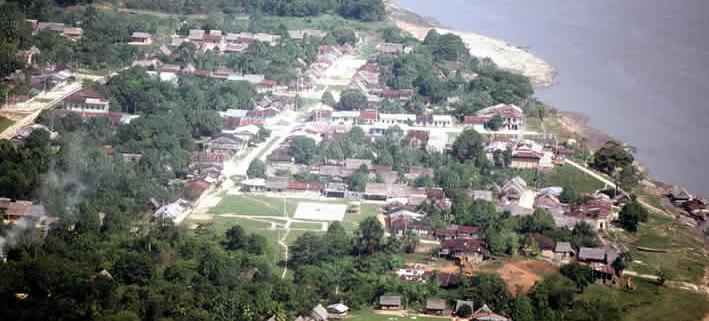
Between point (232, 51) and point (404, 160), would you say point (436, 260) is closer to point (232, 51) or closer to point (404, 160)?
point (404, 160)

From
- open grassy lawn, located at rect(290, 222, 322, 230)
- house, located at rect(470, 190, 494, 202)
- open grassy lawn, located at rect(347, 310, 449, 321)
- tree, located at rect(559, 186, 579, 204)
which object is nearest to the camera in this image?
open grassy lawn, located at rect(347, 310, 449, 321)

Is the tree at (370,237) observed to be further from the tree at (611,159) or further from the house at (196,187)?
the tree at (611,159)

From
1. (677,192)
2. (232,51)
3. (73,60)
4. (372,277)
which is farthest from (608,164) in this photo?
(73,60)

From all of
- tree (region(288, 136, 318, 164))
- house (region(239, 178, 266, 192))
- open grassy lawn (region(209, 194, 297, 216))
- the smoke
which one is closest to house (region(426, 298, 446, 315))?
open grassy lawn (region(209, 194, 297, 216))

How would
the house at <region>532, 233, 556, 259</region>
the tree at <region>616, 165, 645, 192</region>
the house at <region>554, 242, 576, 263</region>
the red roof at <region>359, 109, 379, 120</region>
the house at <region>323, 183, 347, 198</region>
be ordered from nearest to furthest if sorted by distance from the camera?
the house at <region>554, 242, 576, 263</region>, the house at <region>532, 233, 556, 259</region>, the house at <region>323, 183, 347, 198</region>, the tree at <region>616, 165, 645, 192</region>, the red roof at <region>359, 109, 379, 120</region>

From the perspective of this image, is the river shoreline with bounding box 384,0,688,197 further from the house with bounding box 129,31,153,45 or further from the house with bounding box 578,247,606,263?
the house with bounding box 129,31,153,45

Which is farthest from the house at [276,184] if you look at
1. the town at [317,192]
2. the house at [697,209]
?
the house at [697,209]
